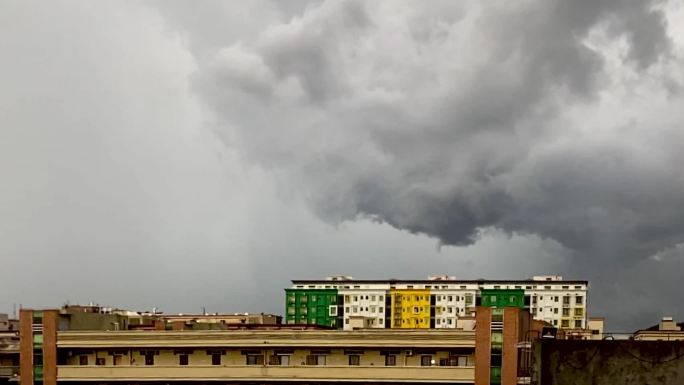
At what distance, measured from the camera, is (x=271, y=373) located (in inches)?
2004

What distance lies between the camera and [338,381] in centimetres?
5012

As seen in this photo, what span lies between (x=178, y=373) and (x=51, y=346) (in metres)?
10.1

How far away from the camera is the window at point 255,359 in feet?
170

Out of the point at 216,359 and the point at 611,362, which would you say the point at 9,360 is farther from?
the point at 611,362

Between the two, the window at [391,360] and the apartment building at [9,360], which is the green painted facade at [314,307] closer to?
the apartment building at [9,360]

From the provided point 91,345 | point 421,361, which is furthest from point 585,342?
point 91,345

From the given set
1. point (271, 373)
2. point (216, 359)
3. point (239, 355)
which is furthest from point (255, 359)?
point (216, 359)

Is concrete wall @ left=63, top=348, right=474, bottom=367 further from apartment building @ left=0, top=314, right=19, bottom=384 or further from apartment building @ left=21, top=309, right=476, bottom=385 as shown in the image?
apartment building @ left=0, top=314, right=19, bottom=384

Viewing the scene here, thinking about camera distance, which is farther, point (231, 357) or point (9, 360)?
point (9, 360)

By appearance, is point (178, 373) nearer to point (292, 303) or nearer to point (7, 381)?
point (7, 381)

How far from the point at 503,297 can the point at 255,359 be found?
96.0 meters

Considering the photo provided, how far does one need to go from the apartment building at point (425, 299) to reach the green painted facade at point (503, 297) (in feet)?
5.03

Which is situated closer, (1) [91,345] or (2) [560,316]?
(1) [91,345]

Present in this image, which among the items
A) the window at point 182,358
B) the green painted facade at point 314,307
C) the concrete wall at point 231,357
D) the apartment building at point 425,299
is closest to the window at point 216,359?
the concrete wall at point 231,357
